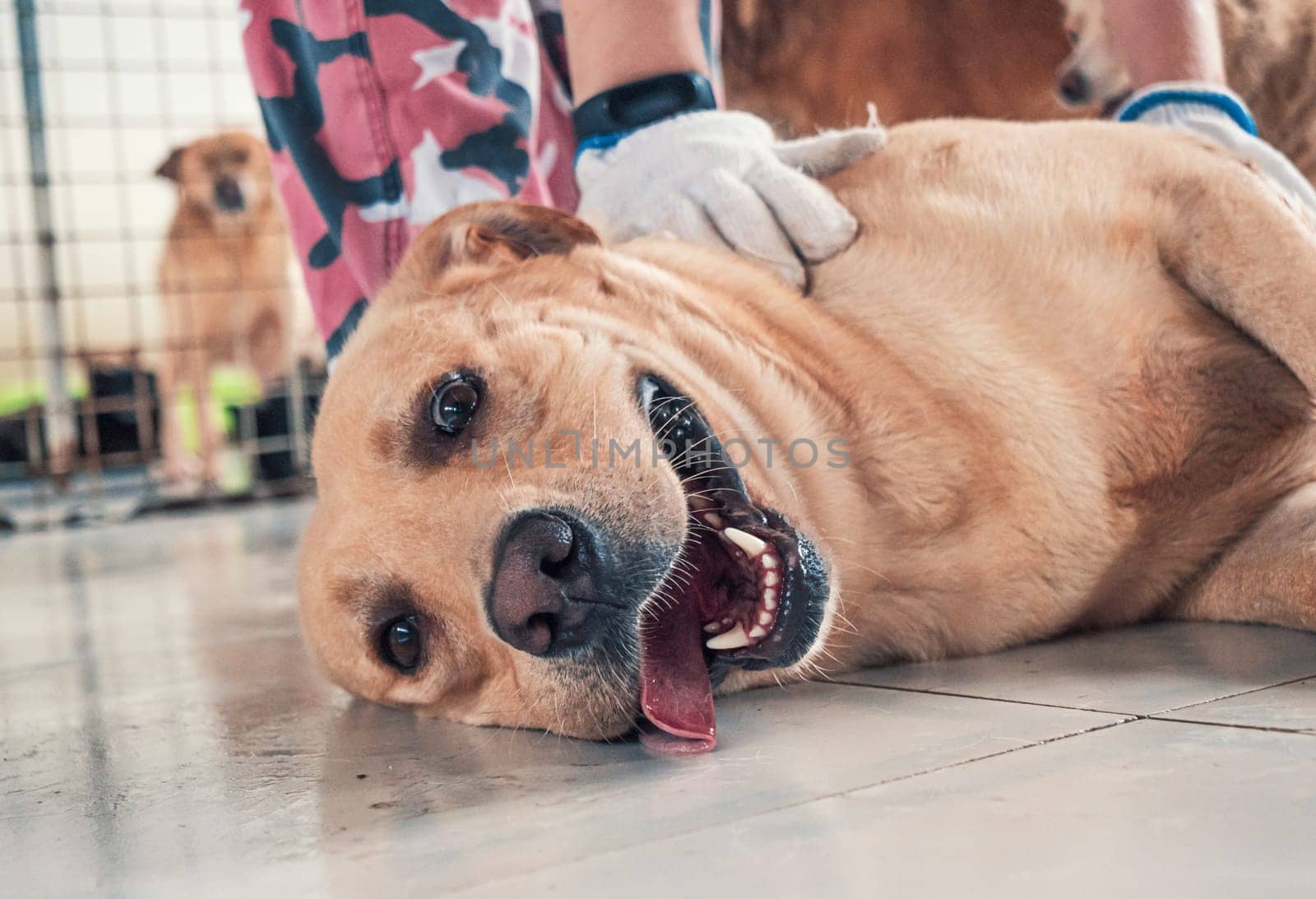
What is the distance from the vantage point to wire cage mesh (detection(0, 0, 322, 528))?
6340 mm

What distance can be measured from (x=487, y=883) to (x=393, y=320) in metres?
1.13

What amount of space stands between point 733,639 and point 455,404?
494 mm

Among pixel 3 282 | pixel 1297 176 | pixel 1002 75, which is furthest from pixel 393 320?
pixel 3 282

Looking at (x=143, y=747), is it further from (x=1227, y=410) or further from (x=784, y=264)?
(x=1227, y=410)

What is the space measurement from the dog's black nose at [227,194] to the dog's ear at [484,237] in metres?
6.40

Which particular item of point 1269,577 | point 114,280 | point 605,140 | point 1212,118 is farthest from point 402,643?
point 114,280

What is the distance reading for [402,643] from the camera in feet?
5.89

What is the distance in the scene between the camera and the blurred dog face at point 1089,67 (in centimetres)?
395

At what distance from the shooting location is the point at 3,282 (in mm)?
6441

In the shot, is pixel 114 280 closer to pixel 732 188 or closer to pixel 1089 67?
pixel 1089 67

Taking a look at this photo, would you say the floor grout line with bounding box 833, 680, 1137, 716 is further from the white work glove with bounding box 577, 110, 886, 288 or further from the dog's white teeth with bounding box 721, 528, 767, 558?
the white work glove with bounding box 577, 110, 886, 288

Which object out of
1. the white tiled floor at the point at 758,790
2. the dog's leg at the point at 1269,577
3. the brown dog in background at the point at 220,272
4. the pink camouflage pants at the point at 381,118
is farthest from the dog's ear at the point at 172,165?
the dog's leg at the point at 1269,577

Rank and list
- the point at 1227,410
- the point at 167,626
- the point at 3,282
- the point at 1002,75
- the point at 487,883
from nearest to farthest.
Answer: the point at 487,883 < the point at 1227,410 < the point at 167,626 < the point at 1002,75 < the point at 3,282

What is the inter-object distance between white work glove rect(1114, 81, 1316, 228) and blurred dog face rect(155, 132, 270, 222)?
6.40 metres
